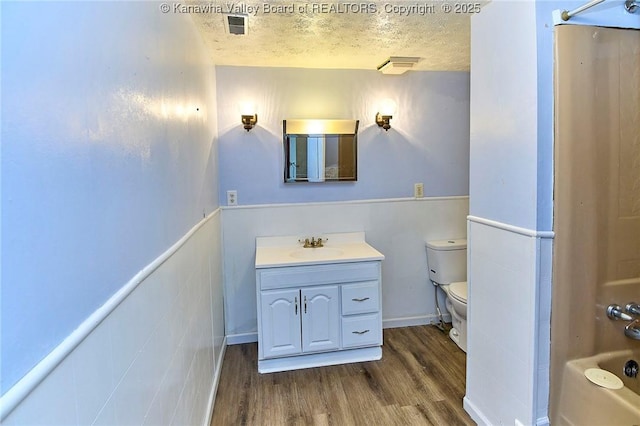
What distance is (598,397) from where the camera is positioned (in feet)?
4.69

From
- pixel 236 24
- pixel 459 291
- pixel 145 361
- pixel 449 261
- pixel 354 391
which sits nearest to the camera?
pixel 145 361

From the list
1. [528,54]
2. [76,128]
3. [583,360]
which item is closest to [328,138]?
[528,54]

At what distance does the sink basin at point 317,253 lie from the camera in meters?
2.62

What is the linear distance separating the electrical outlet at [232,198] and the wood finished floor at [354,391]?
3.66ft

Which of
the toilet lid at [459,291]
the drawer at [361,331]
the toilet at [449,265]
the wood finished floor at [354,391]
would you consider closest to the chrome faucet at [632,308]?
the wood finished floor at [354,391]

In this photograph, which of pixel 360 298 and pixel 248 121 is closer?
pixel 360 298

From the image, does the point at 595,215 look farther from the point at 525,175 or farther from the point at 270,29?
the point at 270,29

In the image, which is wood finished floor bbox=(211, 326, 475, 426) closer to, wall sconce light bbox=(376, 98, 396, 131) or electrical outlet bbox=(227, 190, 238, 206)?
electrical outlet bbox=(227, 190, 238, 206)

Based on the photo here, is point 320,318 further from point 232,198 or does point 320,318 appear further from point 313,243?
point 232,198

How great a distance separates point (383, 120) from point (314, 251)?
3.77ft

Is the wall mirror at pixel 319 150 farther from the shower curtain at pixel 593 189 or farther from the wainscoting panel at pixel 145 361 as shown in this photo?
the shower curtain at pixel 593 189

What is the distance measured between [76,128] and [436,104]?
9.24ft

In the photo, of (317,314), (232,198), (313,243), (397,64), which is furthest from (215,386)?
(397,64)

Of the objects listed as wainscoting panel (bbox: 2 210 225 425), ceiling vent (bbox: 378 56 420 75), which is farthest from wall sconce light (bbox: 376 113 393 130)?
wainscoting panel (bbox: 2 210 225 425)
